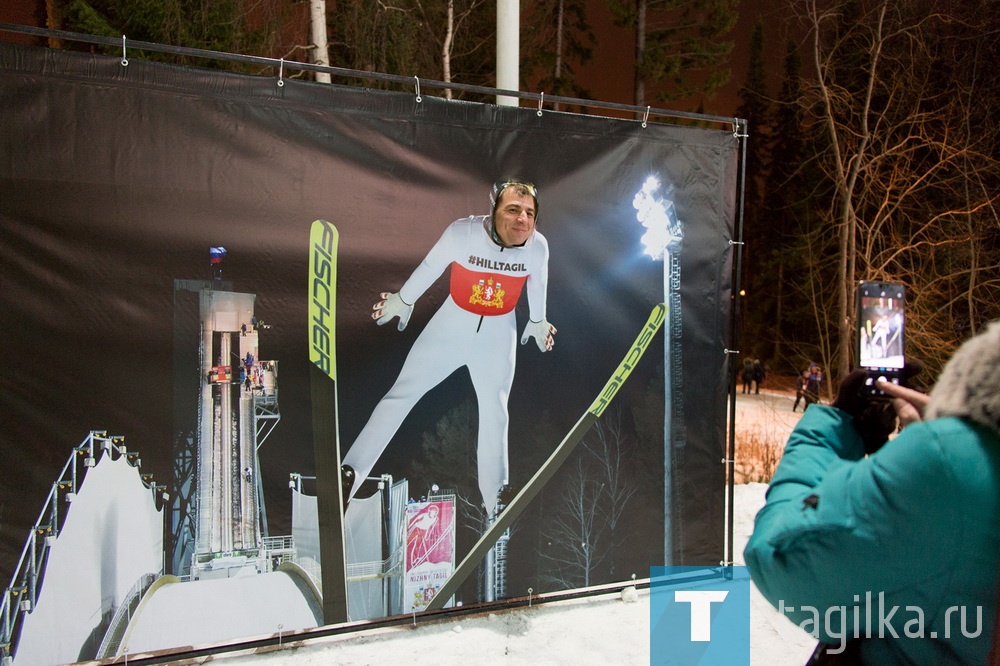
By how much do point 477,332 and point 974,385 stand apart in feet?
8.34

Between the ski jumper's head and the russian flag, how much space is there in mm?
1363

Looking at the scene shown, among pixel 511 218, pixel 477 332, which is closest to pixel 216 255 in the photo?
pixel 477 332

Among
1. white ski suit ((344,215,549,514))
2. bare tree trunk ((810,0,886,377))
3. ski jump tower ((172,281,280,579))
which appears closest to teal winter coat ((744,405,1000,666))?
white ski suit ((344,215,549,514))

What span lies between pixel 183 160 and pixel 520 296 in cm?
179

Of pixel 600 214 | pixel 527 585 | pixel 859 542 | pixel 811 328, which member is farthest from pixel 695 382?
pixel 811 328

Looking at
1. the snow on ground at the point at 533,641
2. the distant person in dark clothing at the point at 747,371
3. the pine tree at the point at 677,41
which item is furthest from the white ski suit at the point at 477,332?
the distant person in dark clothing at the point at 747,371

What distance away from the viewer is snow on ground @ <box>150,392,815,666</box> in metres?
2.98

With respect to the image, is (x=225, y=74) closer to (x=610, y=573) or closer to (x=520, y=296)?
(x=520, y=296)

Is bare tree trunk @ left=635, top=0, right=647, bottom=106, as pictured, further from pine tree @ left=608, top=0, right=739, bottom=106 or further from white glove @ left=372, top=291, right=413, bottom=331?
white glove @ left=372, top=291, right=413, bottom=331

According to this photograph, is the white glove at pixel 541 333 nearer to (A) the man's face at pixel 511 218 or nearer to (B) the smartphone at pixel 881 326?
(A) the man's face at pixel 511 218

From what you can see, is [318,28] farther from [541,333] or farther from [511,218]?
[541,333]

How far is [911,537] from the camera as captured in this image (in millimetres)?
880

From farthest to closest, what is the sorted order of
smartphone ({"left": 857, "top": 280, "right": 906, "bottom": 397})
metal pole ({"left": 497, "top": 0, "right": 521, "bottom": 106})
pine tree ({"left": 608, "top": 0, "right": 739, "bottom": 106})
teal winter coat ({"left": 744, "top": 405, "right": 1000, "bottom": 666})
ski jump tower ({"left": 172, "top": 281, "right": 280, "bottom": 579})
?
pine tree ({"left": 608, "top": 0, "right": 739, "bottom": 106}), metal pole ({"left": 497, "top": 0, "right": 521, "bottom": 106}), ski jump tower ({"left": 172, "top": 281, "right": 280, "bottom": 579}), smartphone ({"left": 857, "top": 280, "right": 906, "bottom": 397}), teal winter coat ({"left": 744, "top": 405, "right": 1000, "bottom": 666})

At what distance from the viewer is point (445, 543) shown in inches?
127
